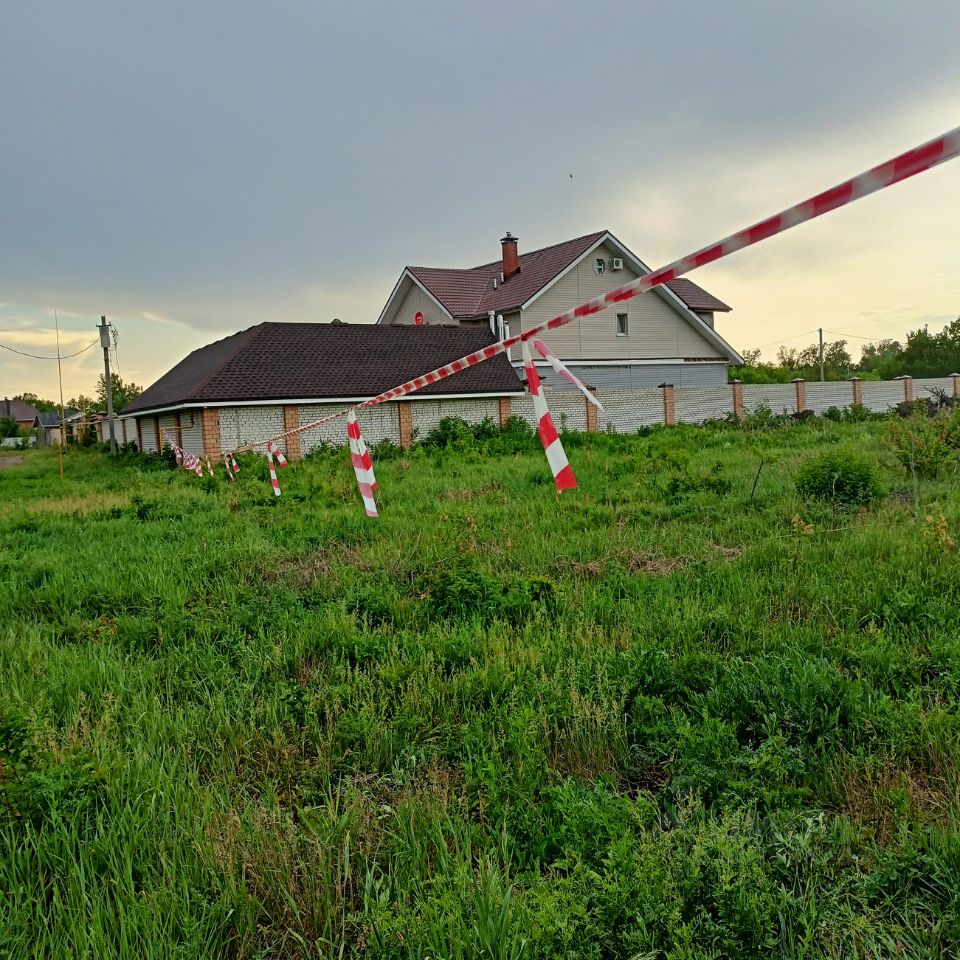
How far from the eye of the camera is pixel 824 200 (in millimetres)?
2959

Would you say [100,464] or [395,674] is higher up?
[100,464]

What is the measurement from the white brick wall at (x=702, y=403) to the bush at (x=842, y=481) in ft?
54.3

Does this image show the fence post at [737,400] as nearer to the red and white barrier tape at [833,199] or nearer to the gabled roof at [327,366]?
the gabled roof at [327,366]

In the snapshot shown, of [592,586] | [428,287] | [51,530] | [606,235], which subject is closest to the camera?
[592,586]

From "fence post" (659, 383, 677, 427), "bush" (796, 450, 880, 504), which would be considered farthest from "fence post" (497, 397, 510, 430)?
"bush" (796, 450, 880, 504)

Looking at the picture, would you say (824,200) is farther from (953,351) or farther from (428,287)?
(953,351)

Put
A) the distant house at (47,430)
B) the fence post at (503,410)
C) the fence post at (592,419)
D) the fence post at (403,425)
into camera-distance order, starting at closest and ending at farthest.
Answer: the fence post at (403,425) < the fence post at (592,419) < the fence post at (503,410) < the distant house at (47,430)

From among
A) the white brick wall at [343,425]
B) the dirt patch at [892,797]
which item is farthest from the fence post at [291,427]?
the dirt patch at [892,797]

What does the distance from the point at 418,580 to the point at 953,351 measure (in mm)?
67177

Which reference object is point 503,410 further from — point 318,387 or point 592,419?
point 318,387

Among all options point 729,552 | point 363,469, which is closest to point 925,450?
point 729,552

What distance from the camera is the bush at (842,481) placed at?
29.3ft

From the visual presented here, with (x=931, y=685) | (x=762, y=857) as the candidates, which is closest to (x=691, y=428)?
(x=931, y=685)

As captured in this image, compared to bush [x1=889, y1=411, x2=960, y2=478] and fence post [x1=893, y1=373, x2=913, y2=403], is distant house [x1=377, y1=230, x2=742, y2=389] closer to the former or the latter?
fence post [x1=893, y1=373, x2=913, y2=403]
